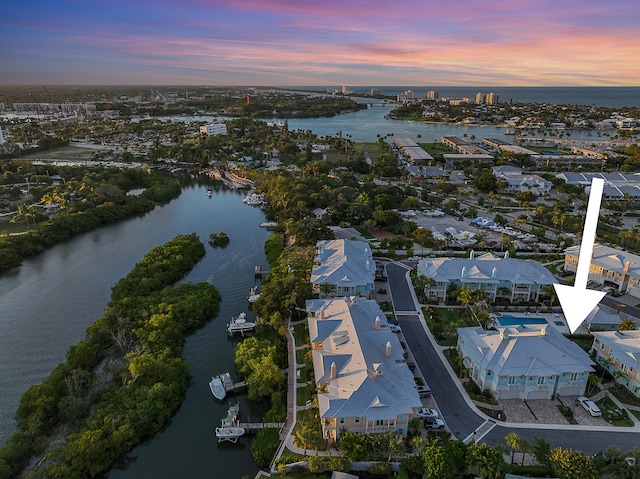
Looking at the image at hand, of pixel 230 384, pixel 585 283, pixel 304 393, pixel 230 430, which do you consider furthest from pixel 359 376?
pixel 585 283

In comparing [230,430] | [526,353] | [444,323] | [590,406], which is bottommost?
[230,430]

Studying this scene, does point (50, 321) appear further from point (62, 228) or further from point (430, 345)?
point (430, 345)

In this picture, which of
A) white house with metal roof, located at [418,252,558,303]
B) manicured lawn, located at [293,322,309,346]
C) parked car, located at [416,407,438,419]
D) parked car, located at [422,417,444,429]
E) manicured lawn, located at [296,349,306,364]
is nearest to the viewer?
parked car, located at [422,417,444,429]

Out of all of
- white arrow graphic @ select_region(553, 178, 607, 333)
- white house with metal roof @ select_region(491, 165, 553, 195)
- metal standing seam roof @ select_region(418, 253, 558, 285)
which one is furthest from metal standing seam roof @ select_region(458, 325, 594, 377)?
white house with metal roof @ select_region(491, 165, 553, 195)

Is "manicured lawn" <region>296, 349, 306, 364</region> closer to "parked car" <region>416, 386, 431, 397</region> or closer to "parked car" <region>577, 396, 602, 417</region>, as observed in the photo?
"parked car" <region>416, 386, 431, 397</region>

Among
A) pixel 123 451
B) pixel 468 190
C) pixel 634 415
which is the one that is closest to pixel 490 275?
pixel 634 415

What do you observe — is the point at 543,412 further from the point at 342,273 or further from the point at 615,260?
the point at 615,260

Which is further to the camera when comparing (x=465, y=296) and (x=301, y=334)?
(x=465, y=296)
